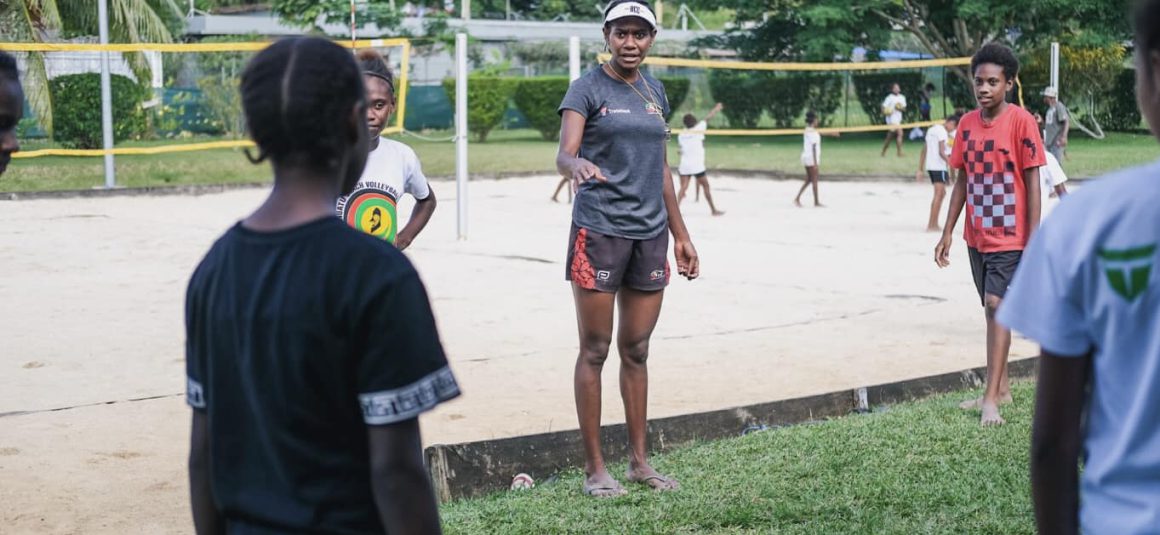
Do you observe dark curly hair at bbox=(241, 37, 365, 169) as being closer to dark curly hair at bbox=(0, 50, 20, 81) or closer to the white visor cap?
dark curly hair at bbox=(0, 50, 20, 81)

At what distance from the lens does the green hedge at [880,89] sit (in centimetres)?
3912

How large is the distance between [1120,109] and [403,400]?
38813 millimetres

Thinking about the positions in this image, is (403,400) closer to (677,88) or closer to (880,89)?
(880,89)

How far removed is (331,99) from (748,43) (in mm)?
40705

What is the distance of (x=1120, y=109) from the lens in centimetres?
3791

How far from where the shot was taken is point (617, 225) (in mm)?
5707

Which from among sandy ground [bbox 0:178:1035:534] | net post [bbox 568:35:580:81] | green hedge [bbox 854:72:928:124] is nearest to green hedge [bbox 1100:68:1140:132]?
green hedge [bbox 854:72:928:124]

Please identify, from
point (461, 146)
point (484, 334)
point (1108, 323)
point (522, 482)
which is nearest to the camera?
point (1108, 323)

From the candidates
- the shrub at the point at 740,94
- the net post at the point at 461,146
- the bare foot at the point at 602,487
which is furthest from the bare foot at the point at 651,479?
the shrub at the point at 740,94

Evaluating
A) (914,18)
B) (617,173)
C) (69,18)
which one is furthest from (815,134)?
(914,18)

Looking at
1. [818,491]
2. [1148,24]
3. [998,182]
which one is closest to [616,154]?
[818,491]

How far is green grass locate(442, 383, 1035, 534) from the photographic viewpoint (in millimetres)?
5090

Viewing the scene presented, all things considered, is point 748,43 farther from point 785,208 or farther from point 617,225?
point 617,225

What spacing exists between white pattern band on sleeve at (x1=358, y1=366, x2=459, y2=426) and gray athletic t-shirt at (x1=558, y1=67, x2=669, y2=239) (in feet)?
11.3
